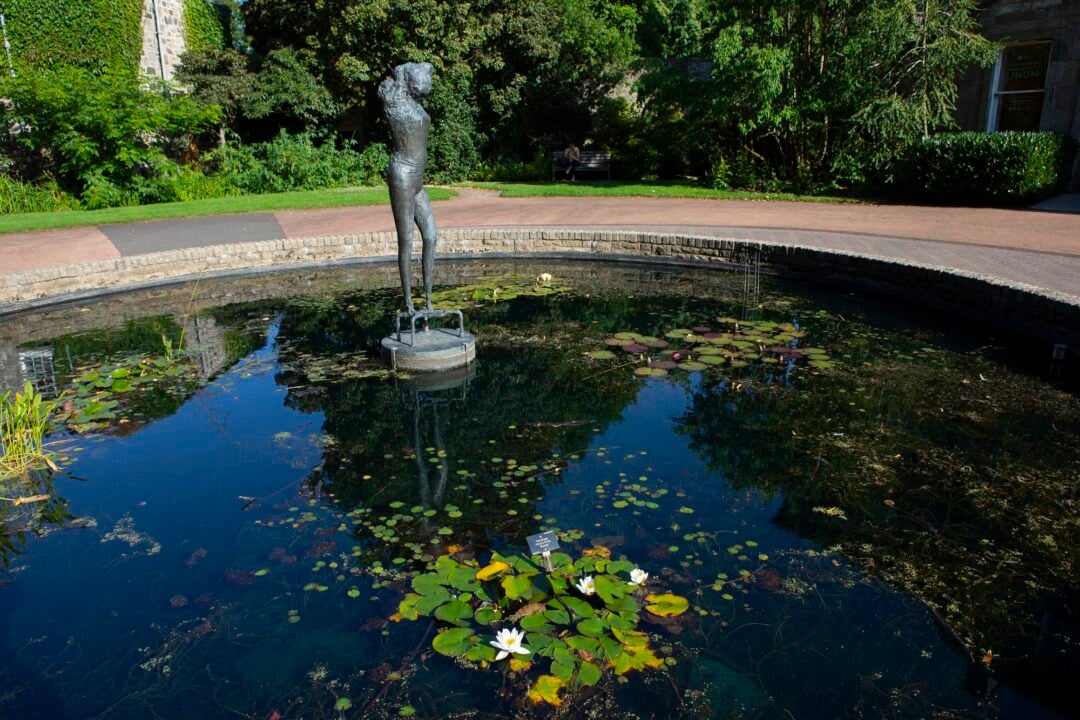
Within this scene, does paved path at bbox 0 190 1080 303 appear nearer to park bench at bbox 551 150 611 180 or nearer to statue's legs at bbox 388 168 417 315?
park bench at bbox 551 150 611 180

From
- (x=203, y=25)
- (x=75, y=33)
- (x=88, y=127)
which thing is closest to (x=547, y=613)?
(x=88, y=127)

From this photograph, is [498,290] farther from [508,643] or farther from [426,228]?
[508,643]

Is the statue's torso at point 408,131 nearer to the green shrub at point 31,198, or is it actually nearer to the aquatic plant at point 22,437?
the aquatic plant at point 22,437

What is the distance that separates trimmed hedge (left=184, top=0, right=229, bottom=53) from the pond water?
39.8 ft

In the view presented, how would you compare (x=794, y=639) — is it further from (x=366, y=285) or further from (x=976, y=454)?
(x=366, y=285)

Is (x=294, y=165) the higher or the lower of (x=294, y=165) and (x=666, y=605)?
the higher

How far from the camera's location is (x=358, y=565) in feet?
11.4

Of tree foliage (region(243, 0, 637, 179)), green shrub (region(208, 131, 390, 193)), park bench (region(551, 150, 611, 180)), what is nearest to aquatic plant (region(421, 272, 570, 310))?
green shrub (region(208, 131, 390, 193))

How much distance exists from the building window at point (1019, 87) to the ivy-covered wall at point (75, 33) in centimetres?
1525

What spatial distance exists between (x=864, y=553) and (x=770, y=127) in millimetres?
12066

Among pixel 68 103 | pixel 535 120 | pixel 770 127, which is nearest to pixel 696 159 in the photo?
pixel 770 127

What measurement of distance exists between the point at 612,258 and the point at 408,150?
15.0 ft

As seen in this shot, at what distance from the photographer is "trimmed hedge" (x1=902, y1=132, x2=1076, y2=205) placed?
470 inches

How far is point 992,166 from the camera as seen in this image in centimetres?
1213
